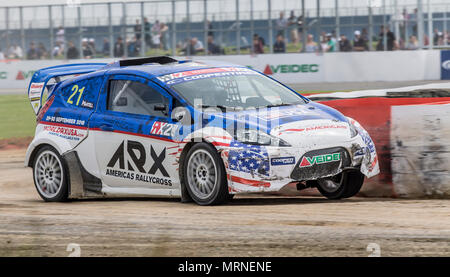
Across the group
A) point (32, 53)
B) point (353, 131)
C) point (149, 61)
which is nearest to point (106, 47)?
point (32, 53)

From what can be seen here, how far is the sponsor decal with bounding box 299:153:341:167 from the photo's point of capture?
7160mm

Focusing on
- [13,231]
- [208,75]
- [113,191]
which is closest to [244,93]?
[208,75]

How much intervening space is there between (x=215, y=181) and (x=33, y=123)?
13586 mm

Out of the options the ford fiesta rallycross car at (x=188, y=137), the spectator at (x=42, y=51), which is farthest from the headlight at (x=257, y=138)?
the spectator at (x=42, y=51)

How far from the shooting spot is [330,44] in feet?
92.2

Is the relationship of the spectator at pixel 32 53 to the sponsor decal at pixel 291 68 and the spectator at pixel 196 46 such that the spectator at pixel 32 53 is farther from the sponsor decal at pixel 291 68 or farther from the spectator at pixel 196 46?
the sponsor decal at pixel 291 68

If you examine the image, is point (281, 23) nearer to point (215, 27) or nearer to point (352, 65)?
point (215, 27)

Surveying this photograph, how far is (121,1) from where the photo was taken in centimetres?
2977

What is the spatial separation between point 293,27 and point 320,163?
21842 millimetres

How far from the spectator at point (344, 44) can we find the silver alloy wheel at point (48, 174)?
20.2m

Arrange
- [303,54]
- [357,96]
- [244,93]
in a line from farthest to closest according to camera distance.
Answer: [303,54] → [357,96] → [244,93]

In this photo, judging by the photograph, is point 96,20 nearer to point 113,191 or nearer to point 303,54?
point 303,54

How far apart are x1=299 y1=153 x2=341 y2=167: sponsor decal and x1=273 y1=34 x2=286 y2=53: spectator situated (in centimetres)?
2149

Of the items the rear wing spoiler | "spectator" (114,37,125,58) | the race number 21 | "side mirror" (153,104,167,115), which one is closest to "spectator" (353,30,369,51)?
"spectator" (114,37,125,58)
